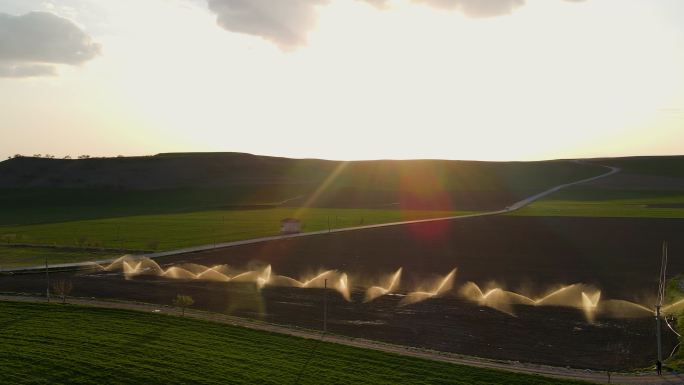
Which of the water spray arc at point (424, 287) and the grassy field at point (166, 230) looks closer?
the water spray arc at point (424, 287)

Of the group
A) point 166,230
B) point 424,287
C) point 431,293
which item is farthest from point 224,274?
point 166,230

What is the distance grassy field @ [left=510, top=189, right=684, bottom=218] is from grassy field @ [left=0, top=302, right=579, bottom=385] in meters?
79.6

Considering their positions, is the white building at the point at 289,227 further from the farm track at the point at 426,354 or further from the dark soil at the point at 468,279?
the farm track at the point at 426,354

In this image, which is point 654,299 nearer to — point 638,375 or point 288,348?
point 638,375

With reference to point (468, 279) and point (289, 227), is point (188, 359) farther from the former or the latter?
point (289, 227)

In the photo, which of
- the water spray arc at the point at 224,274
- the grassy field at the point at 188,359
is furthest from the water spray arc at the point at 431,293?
Result: the grassy field at the point at 188,359

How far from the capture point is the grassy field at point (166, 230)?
215ft

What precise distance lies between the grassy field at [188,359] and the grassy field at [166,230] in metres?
31.3

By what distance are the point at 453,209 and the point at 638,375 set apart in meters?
97.9

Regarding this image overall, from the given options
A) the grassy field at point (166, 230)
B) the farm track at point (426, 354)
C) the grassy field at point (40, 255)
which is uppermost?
the grassy field at point (166, 230)

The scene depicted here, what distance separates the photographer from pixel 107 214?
12588 cm

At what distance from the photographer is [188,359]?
24.9 metres

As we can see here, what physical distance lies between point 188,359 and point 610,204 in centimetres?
11151

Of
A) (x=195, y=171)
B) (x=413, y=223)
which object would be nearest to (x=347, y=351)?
(x=413, y=223)
